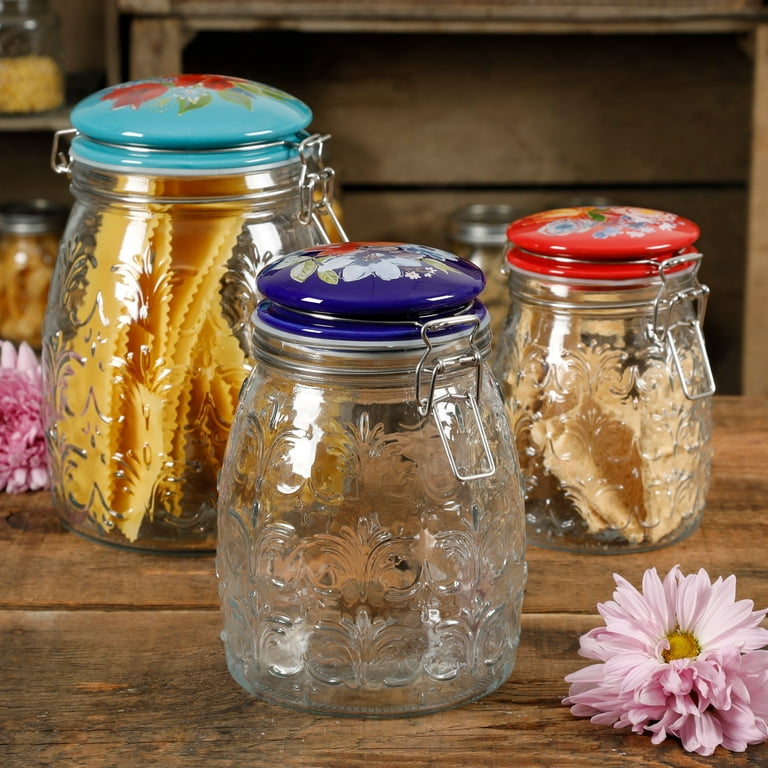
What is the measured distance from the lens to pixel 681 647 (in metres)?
0.53

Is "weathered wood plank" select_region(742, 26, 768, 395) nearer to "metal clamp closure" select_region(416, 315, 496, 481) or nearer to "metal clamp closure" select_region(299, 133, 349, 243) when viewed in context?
"metal clamp closure" select_region(299, 133, 349, 243)

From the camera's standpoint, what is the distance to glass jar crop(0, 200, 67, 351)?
142 cm

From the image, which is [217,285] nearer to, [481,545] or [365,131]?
[481,545]

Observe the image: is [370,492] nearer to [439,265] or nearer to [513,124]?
[439,265]

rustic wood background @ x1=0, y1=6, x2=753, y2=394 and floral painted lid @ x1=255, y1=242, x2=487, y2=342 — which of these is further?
rustic wood background @ x1=0, y1=6, x2=753, y2=394

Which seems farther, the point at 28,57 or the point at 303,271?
the point at 28,57

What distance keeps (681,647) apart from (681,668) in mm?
20

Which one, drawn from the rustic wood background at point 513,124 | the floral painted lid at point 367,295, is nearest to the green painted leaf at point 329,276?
the floral painted lid at point 367,295

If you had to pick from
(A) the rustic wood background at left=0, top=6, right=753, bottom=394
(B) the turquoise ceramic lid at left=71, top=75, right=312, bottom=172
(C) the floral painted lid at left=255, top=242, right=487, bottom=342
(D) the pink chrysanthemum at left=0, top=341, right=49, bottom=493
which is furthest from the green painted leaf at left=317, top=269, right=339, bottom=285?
(A) the rustic wood background at left=0, top=6, right=753, bottom=394

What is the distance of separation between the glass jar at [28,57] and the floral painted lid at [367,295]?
1.02 m

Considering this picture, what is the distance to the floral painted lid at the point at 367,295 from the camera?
1.61 ft

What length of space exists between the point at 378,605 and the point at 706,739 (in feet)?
0.47

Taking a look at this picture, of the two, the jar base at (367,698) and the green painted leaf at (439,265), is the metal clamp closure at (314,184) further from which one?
the jar base at (367,698)

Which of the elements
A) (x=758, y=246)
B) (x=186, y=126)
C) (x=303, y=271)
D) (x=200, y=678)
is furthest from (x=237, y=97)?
(x=758, y=246)
